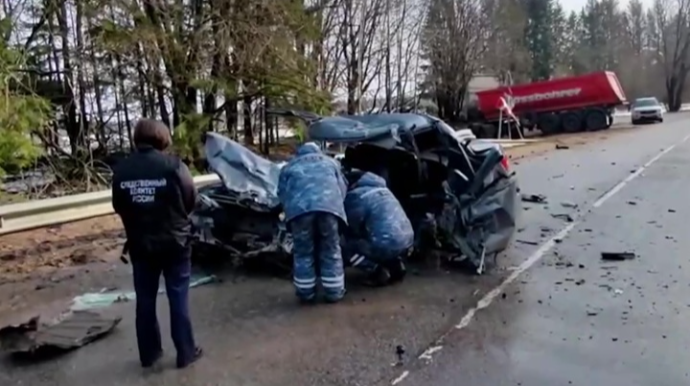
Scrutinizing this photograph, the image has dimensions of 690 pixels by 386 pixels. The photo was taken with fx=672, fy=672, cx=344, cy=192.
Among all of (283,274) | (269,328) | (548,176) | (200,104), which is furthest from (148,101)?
(269,328)

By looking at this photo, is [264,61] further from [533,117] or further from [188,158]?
[533,117]

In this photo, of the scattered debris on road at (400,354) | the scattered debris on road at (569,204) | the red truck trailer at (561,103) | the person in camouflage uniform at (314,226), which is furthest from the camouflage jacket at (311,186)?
the red truck trailer at (561,103)

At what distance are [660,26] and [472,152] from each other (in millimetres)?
73784

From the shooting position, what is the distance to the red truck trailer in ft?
120

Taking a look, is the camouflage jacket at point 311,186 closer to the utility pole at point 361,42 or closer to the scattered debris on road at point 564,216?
the scattered debris on road at point 564,216

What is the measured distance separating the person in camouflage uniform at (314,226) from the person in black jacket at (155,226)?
1.37 meters

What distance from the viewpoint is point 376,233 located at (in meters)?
6.01

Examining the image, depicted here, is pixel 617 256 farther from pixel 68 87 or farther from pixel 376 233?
pixel 68 87

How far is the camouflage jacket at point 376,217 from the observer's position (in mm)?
6008

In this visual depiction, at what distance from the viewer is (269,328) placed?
5062 mm

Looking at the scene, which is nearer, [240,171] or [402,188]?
[240,171]

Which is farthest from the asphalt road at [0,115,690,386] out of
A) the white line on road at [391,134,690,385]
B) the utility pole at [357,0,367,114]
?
the utility pole at [357,0,367,114]

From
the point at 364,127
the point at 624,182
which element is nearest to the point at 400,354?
the point at 364,127

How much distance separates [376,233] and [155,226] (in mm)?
2323
